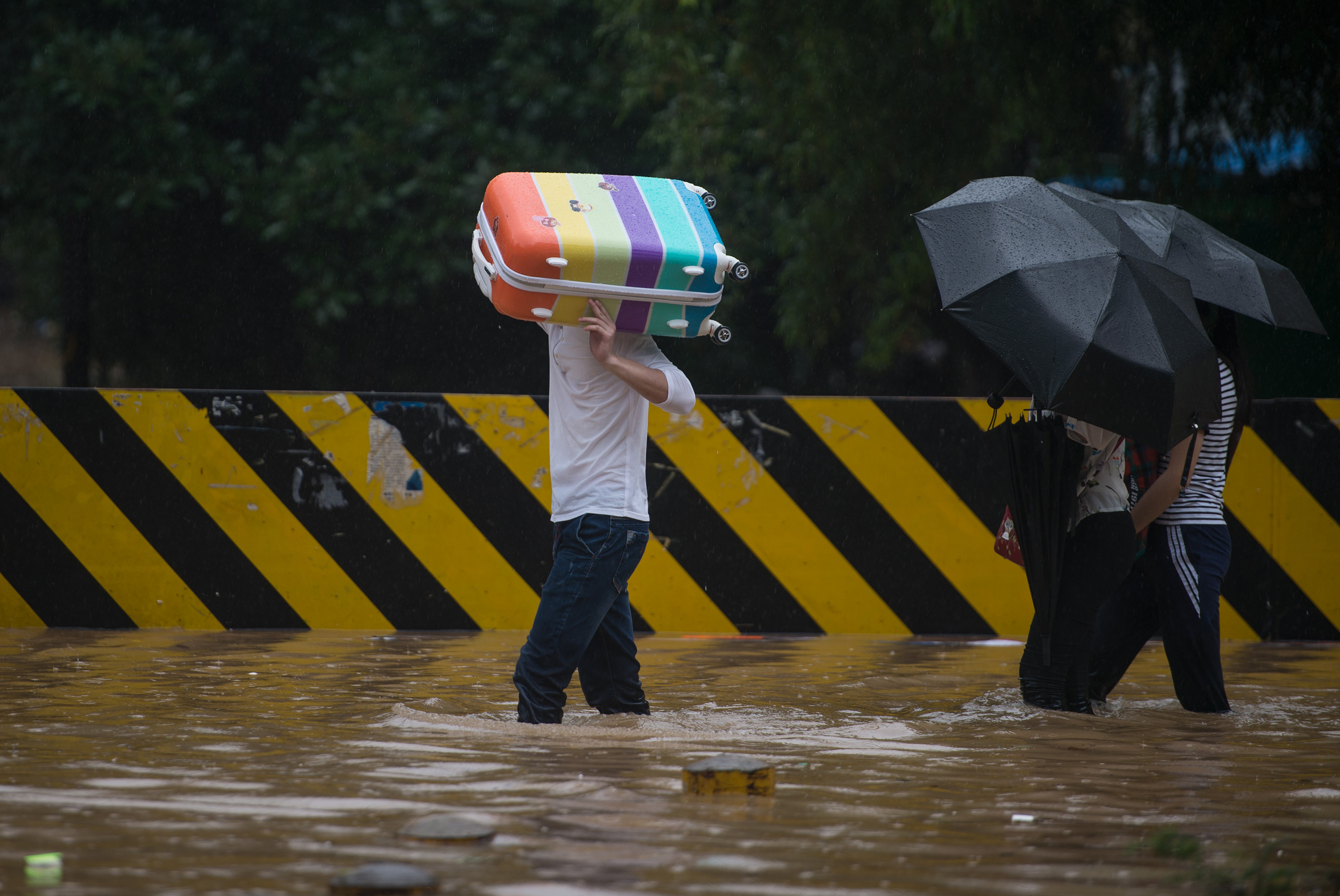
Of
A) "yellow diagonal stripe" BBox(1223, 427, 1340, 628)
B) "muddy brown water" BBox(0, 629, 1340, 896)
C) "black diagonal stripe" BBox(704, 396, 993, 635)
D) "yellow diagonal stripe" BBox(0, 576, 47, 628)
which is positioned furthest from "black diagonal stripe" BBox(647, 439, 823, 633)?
"yellow diagonal stripe" BBox(0, 576, 47, 628)

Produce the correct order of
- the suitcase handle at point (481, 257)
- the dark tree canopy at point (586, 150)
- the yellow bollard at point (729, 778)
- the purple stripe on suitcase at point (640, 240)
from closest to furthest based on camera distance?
the yellow bollard at point (729, 778) → the purple stripe on suitcase at point (640, 240) → the suitcase handle at point (481, 257) → the dark tree canopy at point (586, 150)

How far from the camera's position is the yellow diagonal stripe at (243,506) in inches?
273

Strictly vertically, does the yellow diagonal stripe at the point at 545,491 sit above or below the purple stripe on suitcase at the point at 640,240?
below

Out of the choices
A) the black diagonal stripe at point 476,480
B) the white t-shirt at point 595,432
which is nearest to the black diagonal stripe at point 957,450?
the black diagonal stripe at point 476,480

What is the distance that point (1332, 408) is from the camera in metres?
6.91

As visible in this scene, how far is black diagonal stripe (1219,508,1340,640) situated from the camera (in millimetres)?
6895

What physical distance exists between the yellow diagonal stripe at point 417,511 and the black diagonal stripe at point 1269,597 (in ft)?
10.7

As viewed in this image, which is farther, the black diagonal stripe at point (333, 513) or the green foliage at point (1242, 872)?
the black diagonal stripe at point (333, 513)

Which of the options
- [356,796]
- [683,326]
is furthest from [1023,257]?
[356,796]

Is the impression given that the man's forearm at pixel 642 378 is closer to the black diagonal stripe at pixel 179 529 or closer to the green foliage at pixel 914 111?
the black diagonal stripe at pixel 179 529

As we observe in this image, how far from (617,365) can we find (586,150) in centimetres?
1012

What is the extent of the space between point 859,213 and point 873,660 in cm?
600

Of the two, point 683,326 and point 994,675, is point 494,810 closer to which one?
point 683,326

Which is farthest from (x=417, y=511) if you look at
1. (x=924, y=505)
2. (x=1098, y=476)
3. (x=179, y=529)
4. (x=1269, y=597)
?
(x=1269, y=597)
